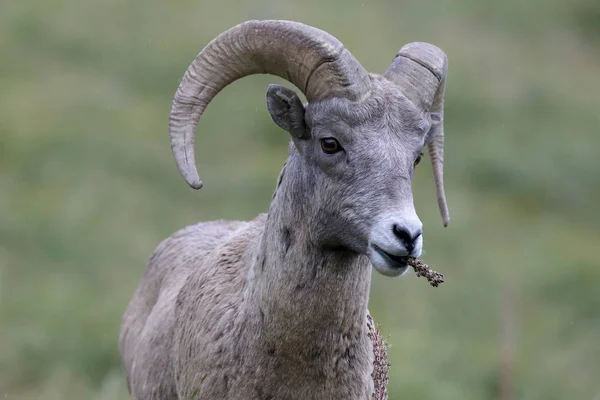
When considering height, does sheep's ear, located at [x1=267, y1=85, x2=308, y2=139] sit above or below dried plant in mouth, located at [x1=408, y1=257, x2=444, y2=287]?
above

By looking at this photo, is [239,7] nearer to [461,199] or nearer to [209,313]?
[461,199]

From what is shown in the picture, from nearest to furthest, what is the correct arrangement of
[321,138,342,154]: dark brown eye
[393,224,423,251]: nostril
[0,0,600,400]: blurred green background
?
[393,224,423,251]: nostril < [321,138,342,154]: dark brown eye < [0,0,600,400]: blurred green background

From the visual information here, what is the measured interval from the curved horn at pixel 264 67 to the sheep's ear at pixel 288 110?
8 centimetres

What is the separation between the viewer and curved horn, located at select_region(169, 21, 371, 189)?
5977 mm

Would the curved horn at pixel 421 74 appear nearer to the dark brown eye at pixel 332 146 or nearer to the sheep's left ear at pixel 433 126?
the sheep's left ear at pixel 433 126

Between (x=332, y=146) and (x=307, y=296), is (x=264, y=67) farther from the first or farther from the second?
(x=307, y=296)

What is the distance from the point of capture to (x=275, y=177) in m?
20.8

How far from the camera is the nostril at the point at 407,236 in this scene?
213 inches

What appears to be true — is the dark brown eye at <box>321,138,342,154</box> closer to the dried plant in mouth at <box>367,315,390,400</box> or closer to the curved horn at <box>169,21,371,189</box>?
the curved horn at <box>169,21,371,189</box>

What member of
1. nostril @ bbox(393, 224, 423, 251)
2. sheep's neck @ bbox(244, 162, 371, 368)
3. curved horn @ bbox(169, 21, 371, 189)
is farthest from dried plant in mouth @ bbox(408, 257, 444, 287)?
curved horn @ bbox(169, 21, 371, 189)

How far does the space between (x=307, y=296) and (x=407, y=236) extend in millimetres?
824

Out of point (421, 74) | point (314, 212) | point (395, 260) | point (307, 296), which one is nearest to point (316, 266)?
point (307, 296)

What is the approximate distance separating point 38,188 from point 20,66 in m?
5.28

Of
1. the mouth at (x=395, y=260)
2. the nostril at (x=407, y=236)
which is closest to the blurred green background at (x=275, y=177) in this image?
the mouth at (x=395, y=260)
